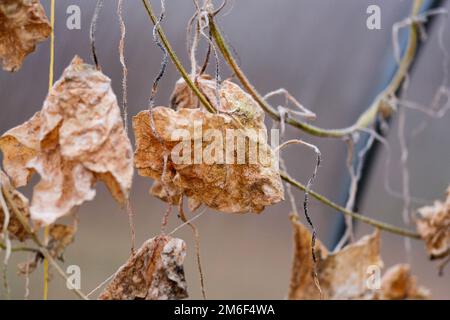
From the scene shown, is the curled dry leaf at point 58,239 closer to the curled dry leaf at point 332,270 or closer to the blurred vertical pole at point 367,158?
the curled dry leaf at point 332,270

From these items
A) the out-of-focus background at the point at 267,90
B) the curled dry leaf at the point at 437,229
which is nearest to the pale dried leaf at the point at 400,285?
the curled dry leaf at the point at 437,229

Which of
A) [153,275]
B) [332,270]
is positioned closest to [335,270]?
[332,270]

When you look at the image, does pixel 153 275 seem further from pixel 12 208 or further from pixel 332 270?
pixel 332 270

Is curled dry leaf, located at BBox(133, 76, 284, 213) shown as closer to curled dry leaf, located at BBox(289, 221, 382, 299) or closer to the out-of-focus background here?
the out-of-focus background

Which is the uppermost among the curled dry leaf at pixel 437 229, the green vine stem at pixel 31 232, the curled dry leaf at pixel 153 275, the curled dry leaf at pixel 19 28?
the curled dry leaf at pixel 19 28

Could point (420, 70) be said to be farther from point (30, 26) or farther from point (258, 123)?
point (30, 26)

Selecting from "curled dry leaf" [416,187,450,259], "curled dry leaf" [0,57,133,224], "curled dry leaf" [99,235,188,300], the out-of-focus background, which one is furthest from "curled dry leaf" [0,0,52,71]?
"curled dry leaf" [416,187,450,259]
